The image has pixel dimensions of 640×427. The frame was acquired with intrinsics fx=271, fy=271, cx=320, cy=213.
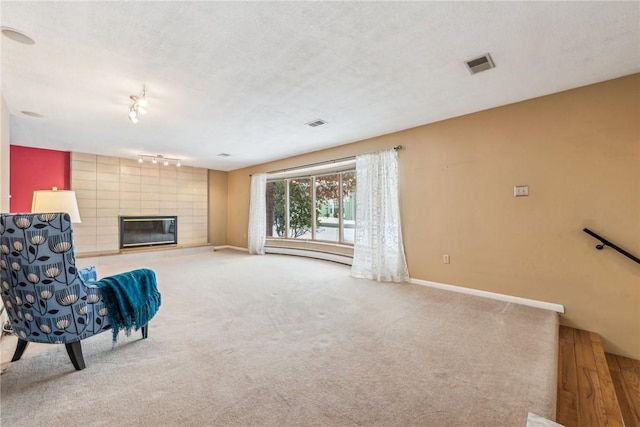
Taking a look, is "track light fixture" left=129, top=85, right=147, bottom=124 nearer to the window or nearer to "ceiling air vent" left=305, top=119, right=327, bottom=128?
"ceiling air vent" left=305, top=119, right=327, bottom=128

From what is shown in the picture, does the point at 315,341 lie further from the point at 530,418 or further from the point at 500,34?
the point at 500,34

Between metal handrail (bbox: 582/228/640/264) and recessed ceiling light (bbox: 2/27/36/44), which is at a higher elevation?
recessed ceiling light (bbox: 2/27/36/44)

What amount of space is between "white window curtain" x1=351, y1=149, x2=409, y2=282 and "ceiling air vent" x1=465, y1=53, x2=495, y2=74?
1884mm

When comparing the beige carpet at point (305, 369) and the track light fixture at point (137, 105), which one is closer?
the beige carpet at point (305, 369)

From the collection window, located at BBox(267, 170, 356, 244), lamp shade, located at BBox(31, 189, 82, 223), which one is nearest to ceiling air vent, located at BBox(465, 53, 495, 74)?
window, located at BBox(267, 170, 356, 244)

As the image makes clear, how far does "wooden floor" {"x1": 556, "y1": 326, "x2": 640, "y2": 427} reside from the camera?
5.20ft

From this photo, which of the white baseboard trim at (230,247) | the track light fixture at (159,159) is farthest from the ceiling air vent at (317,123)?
the white baseboard trim at (230,247)

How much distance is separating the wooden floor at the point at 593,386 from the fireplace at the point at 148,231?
7791 millimetres

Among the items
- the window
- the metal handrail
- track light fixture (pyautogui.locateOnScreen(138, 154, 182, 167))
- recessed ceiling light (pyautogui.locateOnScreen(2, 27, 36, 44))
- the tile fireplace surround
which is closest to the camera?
recessed ceiling light (pyautogui.locateOnScreen(2, 27, 36, 44))

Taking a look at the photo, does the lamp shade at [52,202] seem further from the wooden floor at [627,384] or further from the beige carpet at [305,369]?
the wooden floor at [627,384]

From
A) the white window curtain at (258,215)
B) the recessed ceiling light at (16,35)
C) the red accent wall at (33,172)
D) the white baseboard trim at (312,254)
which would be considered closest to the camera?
the recessed ceiling light at (16,35)

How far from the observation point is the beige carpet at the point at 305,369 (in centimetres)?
152

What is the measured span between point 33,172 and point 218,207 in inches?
154

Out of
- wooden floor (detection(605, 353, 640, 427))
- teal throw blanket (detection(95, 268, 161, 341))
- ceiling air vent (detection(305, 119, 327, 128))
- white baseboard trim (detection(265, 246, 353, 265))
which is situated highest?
ceiling air vent (detection(305, 119, 327, 128))
